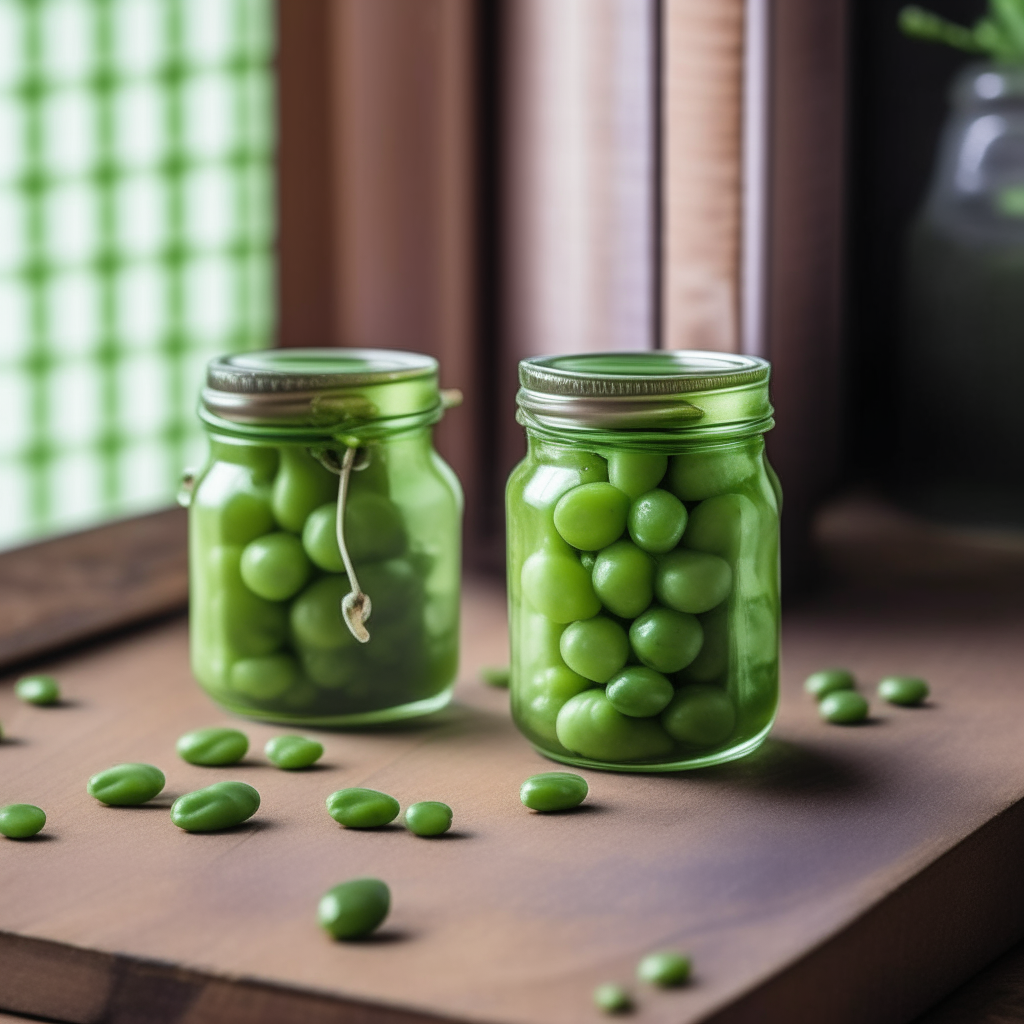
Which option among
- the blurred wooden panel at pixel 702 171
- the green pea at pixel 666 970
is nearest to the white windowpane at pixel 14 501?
the blurred wooden panel at pixel 702 171

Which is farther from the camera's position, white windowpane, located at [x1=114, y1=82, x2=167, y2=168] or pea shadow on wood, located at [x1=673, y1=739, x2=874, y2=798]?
white windowpane, located at [x1=114, y1=82, x2=167, y2=168]

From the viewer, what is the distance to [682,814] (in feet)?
2.60

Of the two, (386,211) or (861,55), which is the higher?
(861,55)

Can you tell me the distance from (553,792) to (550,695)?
2.5 inches

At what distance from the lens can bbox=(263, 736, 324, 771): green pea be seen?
0.85 metres

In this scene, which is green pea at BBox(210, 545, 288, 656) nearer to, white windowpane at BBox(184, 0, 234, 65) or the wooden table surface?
the wooden table surface

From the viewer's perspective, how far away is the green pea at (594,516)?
794 mm

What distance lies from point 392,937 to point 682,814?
185 mm

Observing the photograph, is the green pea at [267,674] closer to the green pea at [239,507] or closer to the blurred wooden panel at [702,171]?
the green pea at [239,507]

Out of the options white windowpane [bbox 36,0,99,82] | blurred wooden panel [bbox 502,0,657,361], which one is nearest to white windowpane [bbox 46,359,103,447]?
white windowpane [bbox 36,0,99,82]

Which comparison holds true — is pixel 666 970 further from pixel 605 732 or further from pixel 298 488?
pixel 298 488

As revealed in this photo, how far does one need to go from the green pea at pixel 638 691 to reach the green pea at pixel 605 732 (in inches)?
0.4

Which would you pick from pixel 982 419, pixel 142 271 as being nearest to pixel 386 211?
pixel 142 271

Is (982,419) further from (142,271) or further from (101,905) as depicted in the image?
(101,905)
